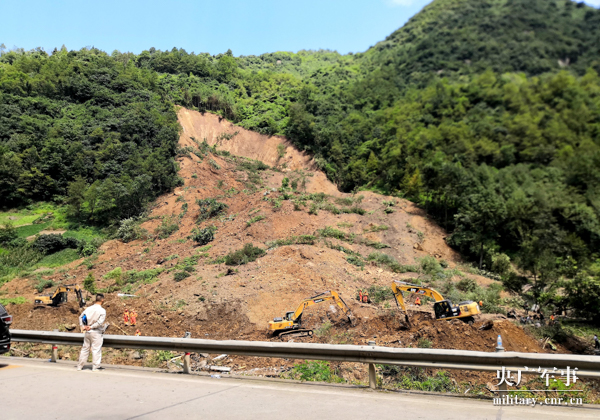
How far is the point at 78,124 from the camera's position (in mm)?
46062

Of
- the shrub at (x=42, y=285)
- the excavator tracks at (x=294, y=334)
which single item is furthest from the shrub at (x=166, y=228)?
the excavator tracks at (x=294, y=334)

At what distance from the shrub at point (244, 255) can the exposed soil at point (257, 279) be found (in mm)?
729

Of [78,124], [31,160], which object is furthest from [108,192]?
[78,124]

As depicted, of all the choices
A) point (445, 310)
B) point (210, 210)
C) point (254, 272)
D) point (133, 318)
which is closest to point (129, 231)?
point (210, 210)

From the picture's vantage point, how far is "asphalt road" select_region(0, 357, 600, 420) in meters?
4.21

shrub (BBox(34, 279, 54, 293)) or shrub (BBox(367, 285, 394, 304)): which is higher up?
shrub (BBox(367, 285, 394, 304))

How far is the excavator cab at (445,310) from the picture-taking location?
44.8 ft

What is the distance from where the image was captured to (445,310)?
1391 centimetres

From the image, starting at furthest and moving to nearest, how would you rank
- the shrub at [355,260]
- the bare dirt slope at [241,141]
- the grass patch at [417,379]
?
the bare dirt slope at [241,141] < the shrub at [355,260] < the grass patch at [417,379]

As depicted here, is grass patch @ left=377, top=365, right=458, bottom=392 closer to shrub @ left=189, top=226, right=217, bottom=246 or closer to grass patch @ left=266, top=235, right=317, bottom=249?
grass patch @ left=266, top=235, right=317, bottom=249

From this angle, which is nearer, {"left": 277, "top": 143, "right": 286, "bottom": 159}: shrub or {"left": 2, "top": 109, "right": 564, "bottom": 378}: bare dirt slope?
{"left": 2, "top": 109, "right": 564, "bottom": 378}: bare dirt slope

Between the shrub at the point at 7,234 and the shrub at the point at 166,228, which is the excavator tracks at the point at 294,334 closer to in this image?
the shrub at the point at 166,228

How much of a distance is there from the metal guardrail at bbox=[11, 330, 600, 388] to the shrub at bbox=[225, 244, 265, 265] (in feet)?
50.9

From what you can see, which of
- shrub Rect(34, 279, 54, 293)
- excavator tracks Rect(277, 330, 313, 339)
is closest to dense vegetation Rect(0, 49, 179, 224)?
shrub Rect(34, 279, 54, 293)
